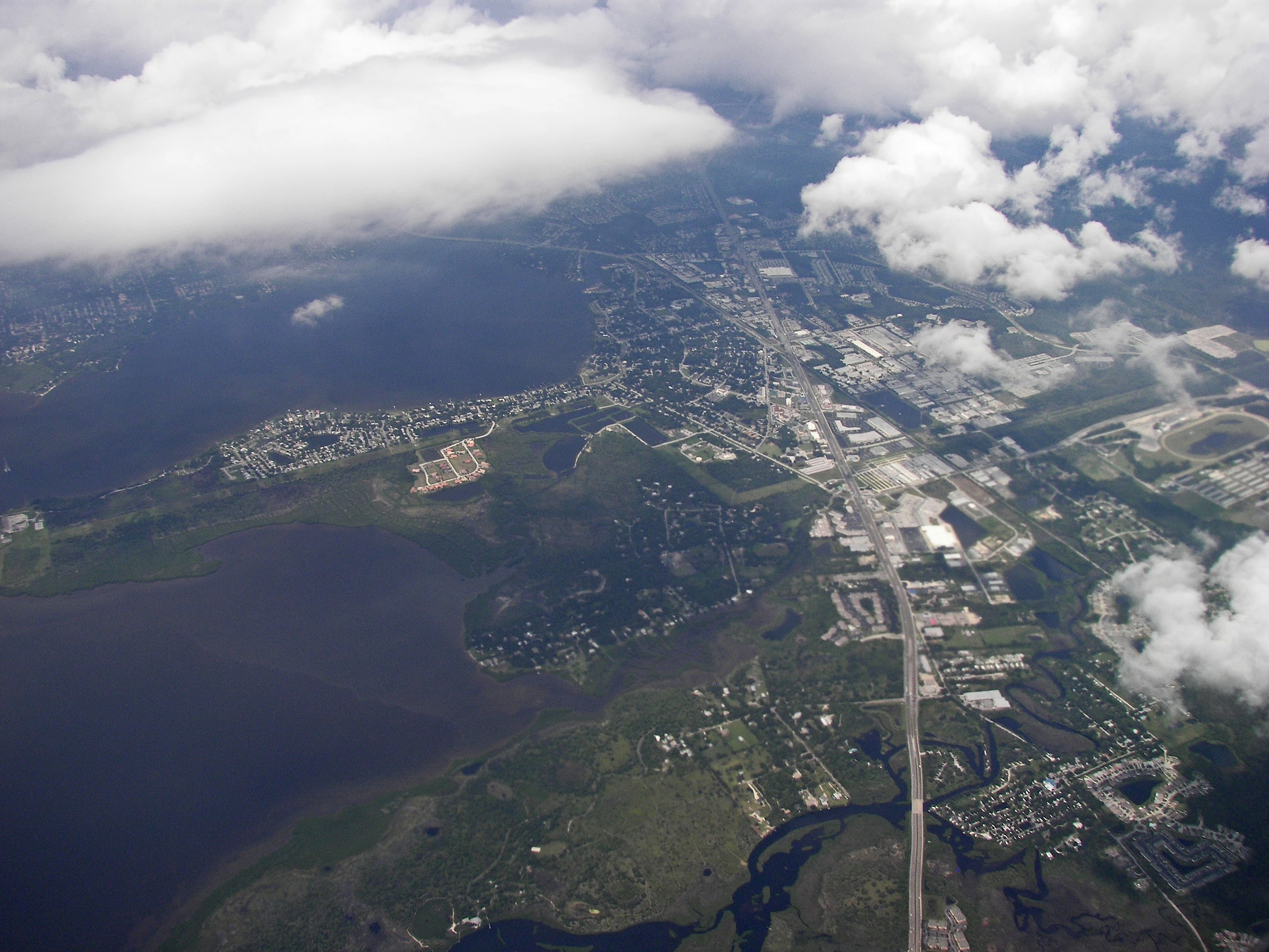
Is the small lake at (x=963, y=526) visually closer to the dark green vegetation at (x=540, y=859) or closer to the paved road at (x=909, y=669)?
the paved road at (x=909, y=669)

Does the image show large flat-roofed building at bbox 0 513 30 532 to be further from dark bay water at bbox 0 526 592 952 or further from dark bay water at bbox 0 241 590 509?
dark bay water at bbox 0 526 592 952

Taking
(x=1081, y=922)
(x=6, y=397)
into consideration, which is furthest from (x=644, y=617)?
(x=6, y=397)

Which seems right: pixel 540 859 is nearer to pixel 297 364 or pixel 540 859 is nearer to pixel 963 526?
pixel 963 526

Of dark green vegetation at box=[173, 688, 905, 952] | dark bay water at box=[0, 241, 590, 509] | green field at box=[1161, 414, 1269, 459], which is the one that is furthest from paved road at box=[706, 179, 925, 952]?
green field at box=[1161, 414, 1269, 459]

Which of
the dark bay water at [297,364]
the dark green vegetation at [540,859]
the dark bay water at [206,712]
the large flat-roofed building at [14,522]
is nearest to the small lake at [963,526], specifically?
the dark green vegetation at [540,859]

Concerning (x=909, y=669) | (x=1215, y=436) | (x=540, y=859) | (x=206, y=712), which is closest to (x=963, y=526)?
(x=909, y=669)
